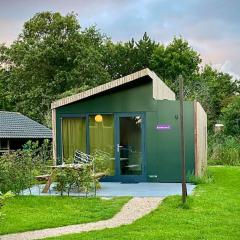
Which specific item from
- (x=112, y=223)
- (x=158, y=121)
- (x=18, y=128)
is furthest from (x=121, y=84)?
(x=18, y=128)

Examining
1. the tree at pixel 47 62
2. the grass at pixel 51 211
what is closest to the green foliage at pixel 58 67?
the tree at pixel 47 62

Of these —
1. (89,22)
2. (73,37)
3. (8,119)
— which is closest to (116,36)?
(89,22)

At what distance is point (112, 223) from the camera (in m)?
8.59

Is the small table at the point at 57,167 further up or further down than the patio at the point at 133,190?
further up

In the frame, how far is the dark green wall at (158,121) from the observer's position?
48.5ft

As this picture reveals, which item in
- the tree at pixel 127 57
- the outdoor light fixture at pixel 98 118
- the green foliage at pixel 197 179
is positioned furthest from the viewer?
the tree at pixel 127 57

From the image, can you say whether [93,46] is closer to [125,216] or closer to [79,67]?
[79,67]

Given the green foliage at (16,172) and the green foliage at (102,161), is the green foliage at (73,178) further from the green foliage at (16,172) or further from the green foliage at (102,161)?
the green foliage at (102,161)

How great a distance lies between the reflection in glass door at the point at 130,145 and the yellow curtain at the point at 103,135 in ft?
0.85

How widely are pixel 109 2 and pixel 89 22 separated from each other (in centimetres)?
2857

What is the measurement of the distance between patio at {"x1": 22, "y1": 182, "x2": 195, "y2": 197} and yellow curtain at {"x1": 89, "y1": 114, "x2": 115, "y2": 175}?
1.08 meters

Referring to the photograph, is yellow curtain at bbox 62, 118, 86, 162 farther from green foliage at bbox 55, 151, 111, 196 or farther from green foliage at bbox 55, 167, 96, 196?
green foliage at bbox 55, 167, 96, 196

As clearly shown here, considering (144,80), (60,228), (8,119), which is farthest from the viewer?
(8,119)

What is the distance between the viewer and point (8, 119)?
3059 centimetres
